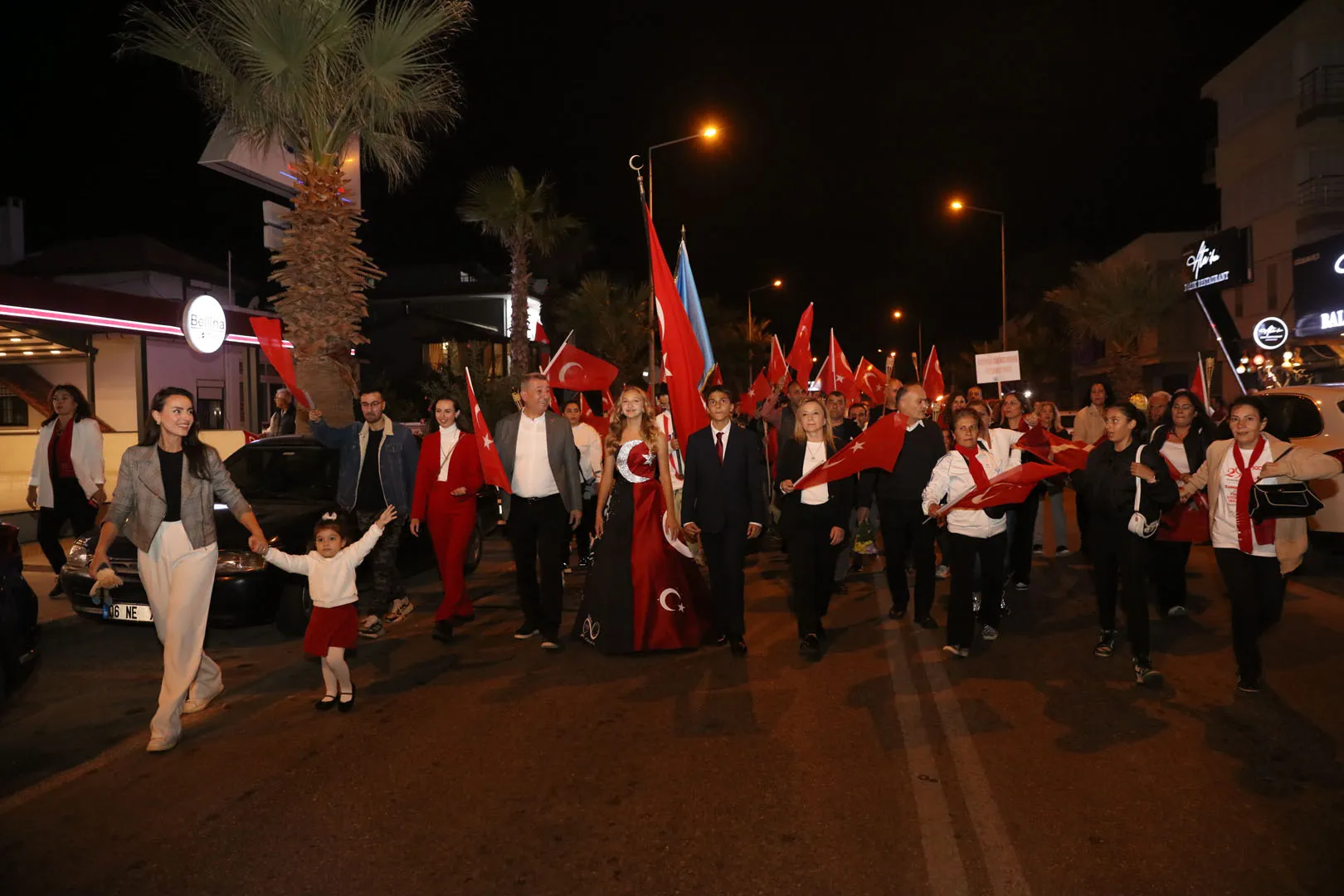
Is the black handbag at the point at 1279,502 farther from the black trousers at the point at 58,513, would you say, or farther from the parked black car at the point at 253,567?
the black trousers at the point at 58,513

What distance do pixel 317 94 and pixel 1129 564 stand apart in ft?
36.9

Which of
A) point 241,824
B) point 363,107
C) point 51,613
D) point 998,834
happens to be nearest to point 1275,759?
point 998,834

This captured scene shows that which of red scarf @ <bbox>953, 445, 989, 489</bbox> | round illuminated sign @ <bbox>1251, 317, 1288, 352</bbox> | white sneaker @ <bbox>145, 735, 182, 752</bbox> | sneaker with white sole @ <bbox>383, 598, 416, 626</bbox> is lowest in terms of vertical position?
white sneaker @ <bbox>145, 735, 182, 752</bbox>

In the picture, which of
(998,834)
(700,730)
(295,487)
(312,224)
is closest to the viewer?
(998,834)

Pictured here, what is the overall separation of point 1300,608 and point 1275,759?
4.14 metres

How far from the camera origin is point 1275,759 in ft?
15.4

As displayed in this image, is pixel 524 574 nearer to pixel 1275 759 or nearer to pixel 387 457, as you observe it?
pixel 387 457

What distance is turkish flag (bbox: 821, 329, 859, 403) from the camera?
50.1 feet

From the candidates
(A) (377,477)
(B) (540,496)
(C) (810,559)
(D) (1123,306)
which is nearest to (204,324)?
(A) (377,477)

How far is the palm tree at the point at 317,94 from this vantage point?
39.5 feet

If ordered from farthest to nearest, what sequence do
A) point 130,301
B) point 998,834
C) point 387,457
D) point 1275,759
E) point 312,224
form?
point 130,301
point 312,224
point 387,457
point 1275,759
point 998,834

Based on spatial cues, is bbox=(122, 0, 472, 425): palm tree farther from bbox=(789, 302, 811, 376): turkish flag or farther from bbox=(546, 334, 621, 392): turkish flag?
bbox=(789, 302, 811, 376): turkish flag

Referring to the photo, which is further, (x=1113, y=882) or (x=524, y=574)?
(x=524, y=574)

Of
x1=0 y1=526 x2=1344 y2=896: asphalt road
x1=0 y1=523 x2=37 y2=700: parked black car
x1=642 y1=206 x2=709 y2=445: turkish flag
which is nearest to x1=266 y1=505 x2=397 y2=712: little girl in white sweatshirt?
x1=0 y1=526 x2=1344 y2=896: asphalt road
